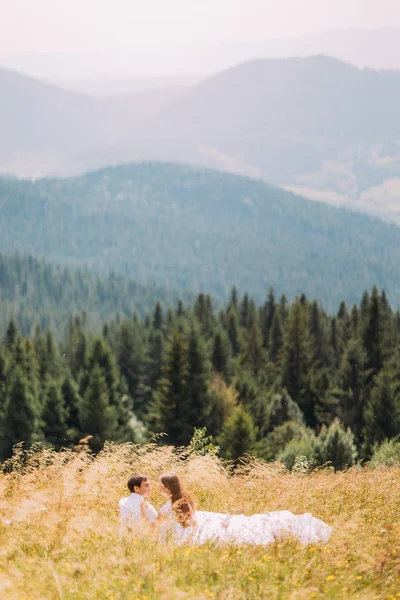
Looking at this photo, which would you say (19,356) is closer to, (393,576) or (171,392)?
(171,392)

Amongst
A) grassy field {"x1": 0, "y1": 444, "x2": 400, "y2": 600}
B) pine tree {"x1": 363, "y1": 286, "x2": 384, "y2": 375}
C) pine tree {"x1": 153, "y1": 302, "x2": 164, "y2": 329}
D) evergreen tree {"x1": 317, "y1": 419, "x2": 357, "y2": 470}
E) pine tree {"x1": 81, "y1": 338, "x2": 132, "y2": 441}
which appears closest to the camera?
grassy field {"x1": 0, "y1": 444, "x2": 400, "y2": 600}

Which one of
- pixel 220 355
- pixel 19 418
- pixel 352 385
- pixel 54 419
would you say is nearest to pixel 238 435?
pixel 19 418

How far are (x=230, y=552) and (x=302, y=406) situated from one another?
6214cm

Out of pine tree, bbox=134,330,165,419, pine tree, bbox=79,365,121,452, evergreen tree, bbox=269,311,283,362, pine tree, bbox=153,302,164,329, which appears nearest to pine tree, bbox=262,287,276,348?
evergreen tree, bbox=269,311,283,362

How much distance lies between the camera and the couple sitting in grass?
28.5 ft

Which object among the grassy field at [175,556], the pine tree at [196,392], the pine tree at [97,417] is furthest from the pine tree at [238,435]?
the grassy field at [175,556]

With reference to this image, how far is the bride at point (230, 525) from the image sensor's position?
868 centimetres

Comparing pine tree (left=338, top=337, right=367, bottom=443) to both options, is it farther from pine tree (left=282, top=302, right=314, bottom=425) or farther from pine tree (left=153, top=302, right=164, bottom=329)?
pine tree (left=153, top=302, right=164, bottom=329)

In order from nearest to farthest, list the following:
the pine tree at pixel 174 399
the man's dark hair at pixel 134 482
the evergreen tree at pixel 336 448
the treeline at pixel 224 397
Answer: the man's dark hair at pixel 134 482 → the evergreen tree at pixel 336 448 → the treeline at pixel 224 397 → the pine tree at pixel 174 399

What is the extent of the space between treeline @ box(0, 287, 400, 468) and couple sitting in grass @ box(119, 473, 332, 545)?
71.6ft

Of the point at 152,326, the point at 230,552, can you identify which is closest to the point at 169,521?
the point at 230,552

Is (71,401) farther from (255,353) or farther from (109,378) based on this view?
(255,353)

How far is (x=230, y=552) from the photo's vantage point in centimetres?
793

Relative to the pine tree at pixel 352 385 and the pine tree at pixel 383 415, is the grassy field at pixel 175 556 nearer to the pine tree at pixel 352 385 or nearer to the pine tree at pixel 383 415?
the pine tree at pixel 383 415
